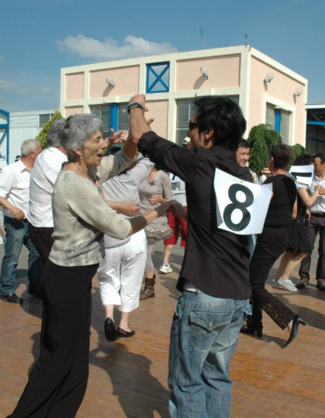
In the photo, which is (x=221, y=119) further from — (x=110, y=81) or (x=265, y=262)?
(x=110, y=81)

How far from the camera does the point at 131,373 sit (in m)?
3.96

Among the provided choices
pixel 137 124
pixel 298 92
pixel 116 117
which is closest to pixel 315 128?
pixel 298 92

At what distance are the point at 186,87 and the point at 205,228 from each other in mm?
22574

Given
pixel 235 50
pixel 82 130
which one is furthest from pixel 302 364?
pixel 235 50

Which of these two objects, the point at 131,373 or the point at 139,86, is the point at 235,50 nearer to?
the point at 139,86

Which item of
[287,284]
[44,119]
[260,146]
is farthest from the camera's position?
[44,119]

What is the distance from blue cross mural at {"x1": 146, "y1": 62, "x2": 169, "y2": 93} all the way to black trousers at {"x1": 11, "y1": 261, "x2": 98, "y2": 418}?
22.7m

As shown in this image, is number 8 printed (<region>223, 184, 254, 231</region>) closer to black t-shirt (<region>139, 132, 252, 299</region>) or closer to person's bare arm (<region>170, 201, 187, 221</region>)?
black t-shirt (<region>139, 132, 252, 299</region>)

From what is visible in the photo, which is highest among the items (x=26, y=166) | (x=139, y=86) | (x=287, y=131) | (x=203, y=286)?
(x=139, y=86)

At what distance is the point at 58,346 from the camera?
9.34 feet

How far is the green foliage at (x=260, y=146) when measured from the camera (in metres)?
18.6

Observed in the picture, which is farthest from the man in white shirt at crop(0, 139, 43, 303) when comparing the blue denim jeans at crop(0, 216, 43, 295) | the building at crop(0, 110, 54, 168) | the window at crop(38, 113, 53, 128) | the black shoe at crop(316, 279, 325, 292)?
the building at crop(0, 110, 54, 168)

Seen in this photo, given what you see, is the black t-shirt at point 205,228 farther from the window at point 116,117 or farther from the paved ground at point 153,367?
the window at point 116,117

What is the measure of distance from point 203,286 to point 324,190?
5.31 meters
